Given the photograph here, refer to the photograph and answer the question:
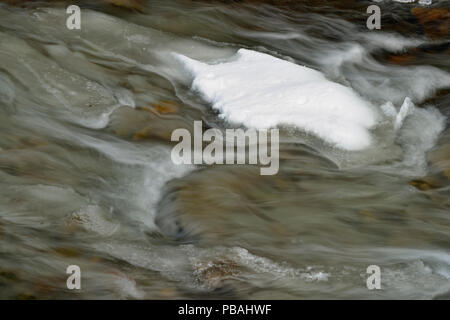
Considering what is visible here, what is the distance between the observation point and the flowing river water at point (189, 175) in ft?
14.6

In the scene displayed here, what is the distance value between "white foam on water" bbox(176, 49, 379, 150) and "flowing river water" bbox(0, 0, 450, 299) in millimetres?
77

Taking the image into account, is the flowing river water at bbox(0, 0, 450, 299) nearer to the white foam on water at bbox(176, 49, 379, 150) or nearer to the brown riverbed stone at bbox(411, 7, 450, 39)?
the white foam on water at bbox(176, 49, 379, 150)

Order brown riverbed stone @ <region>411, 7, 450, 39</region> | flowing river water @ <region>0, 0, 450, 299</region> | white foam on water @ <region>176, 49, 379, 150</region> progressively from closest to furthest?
1. flowing river water @ <region>0, 0, 450, 299</region>
2. white foam on water @ <region>176, 49, 379, 150</region>
3. brown riverbed stone @ <region>411, 7, 450, 39</region>

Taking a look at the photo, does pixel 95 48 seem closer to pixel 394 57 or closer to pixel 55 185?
pixel 55 185

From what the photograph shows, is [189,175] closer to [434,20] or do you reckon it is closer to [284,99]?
[284,99]

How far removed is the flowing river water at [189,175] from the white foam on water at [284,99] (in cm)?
8

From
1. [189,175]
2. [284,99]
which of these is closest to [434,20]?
[284,99]

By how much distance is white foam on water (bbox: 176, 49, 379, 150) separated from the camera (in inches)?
260

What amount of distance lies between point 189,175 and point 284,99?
1517mm

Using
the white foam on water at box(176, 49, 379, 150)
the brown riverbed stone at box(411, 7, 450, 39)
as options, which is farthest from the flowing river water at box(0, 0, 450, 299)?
the brown riverbed stone at box(411, 7, 450, 39)

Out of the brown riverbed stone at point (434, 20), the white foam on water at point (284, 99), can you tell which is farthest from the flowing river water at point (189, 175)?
the brown riverbed stone at point (434, 20)
